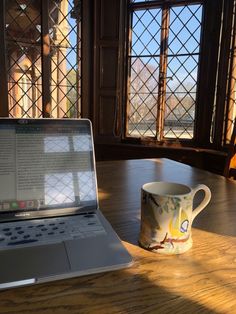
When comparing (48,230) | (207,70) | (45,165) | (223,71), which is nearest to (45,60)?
(207,70)

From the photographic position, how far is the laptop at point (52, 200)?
19.1 inches

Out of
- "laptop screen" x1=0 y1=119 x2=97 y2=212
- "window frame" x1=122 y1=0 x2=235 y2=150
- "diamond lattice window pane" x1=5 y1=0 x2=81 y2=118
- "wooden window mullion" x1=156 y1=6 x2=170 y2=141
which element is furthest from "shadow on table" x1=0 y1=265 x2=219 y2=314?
"diamond lattice window pane" x1=5 y1=0 x2=81 y2=118

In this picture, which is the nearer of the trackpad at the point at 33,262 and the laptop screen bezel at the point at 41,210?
the trackpad at the point at 33,262

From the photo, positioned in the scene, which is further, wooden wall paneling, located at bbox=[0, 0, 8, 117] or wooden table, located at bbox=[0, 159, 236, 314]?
wooden wall paneling, located at bbox=[0, 0, 8, 117]

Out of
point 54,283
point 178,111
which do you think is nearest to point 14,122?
point 54,283

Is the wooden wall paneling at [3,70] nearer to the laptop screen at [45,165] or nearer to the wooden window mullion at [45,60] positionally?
the wooden window mullion at [45,60]

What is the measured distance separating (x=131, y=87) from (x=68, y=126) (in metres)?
2.33

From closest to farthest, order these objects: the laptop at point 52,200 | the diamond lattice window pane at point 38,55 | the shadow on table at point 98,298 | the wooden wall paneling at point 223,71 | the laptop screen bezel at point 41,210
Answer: the shadow on table at point 98,298 < the laptop at point 52,200 < the laptop screen bezel at point 41,210 < the wooden wall paneling at point 223,71 < the diamond lattice window pane at point 38,55

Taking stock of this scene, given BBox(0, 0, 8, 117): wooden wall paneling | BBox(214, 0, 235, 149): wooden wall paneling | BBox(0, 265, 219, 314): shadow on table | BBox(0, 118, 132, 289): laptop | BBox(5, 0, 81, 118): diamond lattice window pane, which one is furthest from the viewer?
BBox(5, 0, 81, 118): diamond lattice window pane

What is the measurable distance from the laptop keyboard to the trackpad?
2 cm

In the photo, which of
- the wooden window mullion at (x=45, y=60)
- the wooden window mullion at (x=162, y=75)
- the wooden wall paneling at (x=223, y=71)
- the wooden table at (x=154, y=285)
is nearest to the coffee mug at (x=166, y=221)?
the wooden table at (x=154, y=285)

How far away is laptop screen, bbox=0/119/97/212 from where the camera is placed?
23.9 inches

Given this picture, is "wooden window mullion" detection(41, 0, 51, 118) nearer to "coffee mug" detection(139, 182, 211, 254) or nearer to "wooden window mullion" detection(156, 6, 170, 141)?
"wooden window mullion" detection(156, 6, 170, 141)

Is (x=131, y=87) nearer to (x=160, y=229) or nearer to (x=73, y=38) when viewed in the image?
(x=73, y=38)
